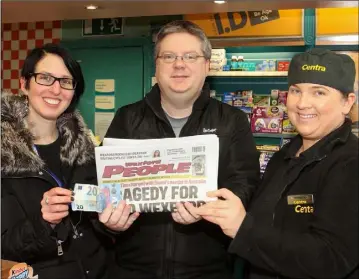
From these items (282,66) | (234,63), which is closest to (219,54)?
(234,63)

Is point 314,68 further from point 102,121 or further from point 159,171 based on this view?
point 102,121

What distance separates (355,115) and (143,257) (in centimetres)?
98

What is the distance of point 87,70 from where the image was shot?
4.40 meters

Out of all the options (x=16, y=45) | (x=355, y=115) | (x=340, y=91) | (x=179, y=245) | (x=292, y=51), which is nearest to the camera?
(x=340, y=91)

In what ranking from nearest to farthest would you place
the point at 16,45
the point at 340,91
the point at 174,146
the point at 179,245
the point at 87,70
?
the point at 340,91, the point at 174,146, the point at 179,245, the point at 87,70, the point at 16,45

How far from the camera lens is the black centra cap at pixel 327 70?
1313 millimetres

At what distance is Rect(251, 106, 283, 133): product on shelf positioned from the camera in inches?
144

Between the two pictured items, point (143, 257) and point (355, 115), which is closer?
point (355, 115)

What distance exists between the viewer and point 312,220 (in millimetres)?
1271

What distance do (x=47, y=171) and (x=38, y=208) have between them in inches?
5.8

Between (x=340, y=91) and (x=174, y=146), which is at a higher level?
(x=340, y=91)

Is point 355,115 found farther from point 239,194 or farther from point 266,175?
point 239,194

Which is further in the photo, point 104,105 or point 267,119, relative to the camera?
point 104,105

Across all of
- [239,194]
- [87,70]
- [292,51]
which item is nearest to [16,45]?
[87,70]
